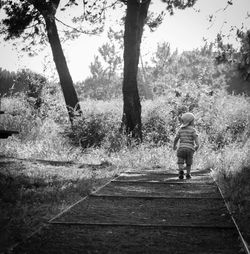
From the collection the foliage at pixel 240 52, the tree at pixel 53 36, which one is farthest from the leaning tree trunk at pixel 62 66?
the foliage at pixel 240 52

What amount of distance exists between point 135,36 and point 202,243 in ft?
37.7

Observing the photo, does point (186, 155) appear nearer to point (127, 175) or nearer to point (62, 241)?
point (127, 175)

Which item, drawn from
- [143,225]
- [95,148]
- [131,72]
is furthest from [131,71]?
[143,225]

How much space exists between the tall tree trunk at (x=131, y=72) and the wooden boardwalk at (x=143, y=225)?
23.3 feet

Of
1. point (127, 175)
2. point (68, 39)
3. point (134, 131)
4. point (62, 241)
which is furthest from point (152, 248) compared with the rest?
point (68, 39)

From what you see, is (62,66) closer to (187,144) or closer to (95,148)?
(95,148)

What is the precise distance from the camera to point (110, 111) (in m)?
18.0

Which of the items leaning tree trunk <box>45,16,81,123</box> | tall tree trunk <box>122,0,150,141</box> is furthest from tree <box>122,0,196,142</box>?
leaning tree trunk <box>45,16,81,123</box>

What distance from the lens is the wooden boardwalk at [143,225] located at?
3381 millimetres

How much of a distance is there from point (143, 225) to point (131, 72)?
34.5 ft

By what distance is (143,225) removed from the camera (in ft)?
13.5

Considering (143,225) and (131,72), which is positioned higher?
(131,72)

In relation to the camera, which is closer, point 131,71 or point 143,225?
point 143,225

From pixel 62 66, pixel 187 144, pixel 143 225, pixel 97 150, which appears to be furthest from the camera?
pixel 62 66
